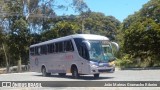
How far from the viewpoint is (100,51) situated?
21.2 metres

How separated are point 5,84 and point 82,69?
27.9ft

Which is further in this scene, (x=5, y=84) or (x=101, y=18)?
(x=101, y=18)

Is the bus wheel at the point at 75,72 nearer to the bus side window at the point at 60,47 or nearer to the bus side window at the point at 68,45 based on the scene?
the bus side window at the point at 68,45

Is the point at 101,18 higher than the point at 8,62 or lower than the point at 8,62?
higher

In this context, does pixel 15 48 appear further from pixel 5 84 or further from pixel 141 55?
pixel 5 84

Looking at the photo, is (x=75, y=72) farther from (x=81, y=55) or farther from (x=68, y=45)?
(x=68, y=45)

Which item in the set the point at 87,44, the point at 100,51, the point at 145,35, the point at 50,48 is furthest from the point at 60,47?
the point at 145,35

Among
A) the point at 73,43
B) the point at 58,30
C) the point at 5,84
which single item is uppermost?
the point at 58,30

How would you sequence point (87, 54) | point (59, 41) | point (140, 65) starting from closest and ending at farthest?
point (87, 54), point (59, 41), point (140, 65)

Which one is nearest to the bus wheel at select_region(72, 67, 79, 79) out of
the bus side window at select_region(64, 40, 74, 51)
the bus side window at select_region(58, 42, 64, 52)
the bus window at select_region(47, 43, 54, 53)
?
the bus side window at select_region(64, 40, 74, 51)

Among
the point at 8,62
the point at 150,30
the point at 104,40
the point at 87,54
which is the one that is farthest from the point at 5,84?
the point at 8,62

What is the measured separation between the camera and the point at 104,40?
72.0 feet

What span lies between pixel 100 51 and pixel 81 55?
4.17 feet

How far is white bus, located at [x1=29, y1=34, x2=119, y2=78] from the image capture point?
20984mm
